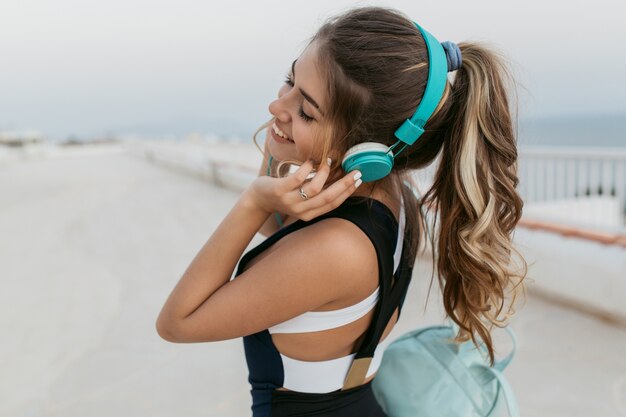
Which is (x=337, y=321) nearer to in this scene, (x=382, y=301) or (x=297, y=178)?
(x=382, y=301)

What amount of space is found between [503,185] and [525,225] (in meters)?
2.51

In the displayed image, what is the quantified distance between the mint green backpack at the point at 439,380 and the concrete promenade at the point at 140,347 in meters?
1.24

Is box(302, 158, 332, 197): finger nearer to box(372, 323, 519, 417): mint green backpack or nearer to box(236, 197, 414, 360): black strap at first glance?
box(236, 197, 414, 360): black strap

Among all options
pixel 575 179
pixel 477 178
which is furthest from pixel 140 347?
pixel 575 179

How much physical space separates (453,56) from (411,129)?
0.54 feet

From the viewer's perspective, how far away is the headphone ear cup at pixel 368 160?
0.91 m

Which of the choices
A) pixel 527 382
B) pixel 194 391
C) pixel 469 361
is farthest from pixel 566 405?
pixel 194 391

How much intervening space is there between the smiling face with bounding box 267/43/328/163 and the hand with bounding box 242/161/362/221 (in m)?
0.09

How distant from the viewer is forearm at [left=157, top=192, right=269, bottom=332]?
3.10 ft

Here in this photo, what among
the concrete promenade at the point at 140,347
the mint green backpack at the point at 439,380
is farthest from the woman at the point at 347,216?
the concrete promenade at the point at 140,347

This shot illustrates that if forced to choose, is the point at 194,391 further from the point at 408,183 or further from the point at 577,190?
the point at 577,190

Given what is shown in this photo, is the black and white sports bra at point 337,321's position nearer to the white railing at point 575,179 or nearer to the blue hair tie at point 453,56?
the blue hair tie at point 453,56

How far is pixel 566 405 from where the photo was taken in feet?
7.17

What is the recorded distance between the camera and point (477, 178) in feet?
3.28
